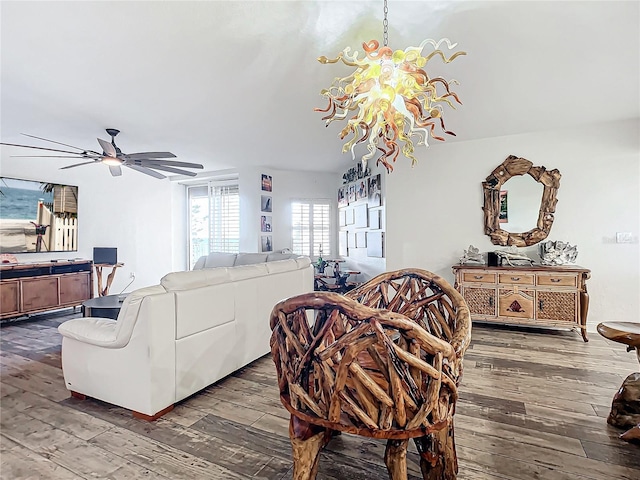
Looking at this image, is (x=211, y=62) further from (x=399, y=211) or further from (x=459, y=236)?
(x=459, y=236)

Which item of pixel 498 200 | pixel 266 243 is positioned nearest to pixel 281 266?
pixel 498 200

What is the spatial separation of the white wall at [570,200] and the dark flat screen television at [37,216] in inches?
215

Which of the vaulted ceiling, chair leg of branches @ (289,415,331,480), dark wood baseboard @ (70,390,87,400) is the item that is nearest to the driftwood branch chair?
chair leg of branches @ (289,415,331,480)

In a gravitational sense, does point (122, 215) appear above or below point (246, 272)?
above

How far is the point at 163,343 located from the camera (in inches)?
82.0

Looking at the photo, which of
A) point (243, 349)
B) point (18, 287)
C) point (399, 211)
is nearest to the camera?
point (243, 349)

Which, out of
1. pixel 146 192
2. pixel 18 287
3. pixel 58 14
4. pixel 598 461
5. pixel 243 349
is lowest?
pixel 598 461

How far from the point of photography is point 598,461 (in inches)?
65.8

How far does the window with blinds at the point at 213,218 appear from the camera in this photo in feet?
22.2

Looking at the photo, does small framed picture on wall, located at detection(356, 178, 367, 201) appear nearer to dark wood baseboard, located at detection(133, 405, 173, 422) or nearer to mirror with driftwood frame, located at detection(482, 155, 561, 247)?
mirror with driftwood frame, located at detection(482, 155, 561, 247)

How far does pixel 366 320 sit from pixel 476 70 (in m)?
2.68

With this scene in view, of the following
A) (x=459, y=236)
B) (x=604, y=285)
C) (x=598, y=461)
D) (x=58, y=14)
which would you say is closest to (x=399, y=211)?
(x=459, y=236)

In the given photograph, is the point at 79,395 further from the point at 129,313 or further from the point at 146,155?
the point at 146,155

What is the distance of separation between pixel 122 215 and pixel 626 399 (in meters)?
7.08
